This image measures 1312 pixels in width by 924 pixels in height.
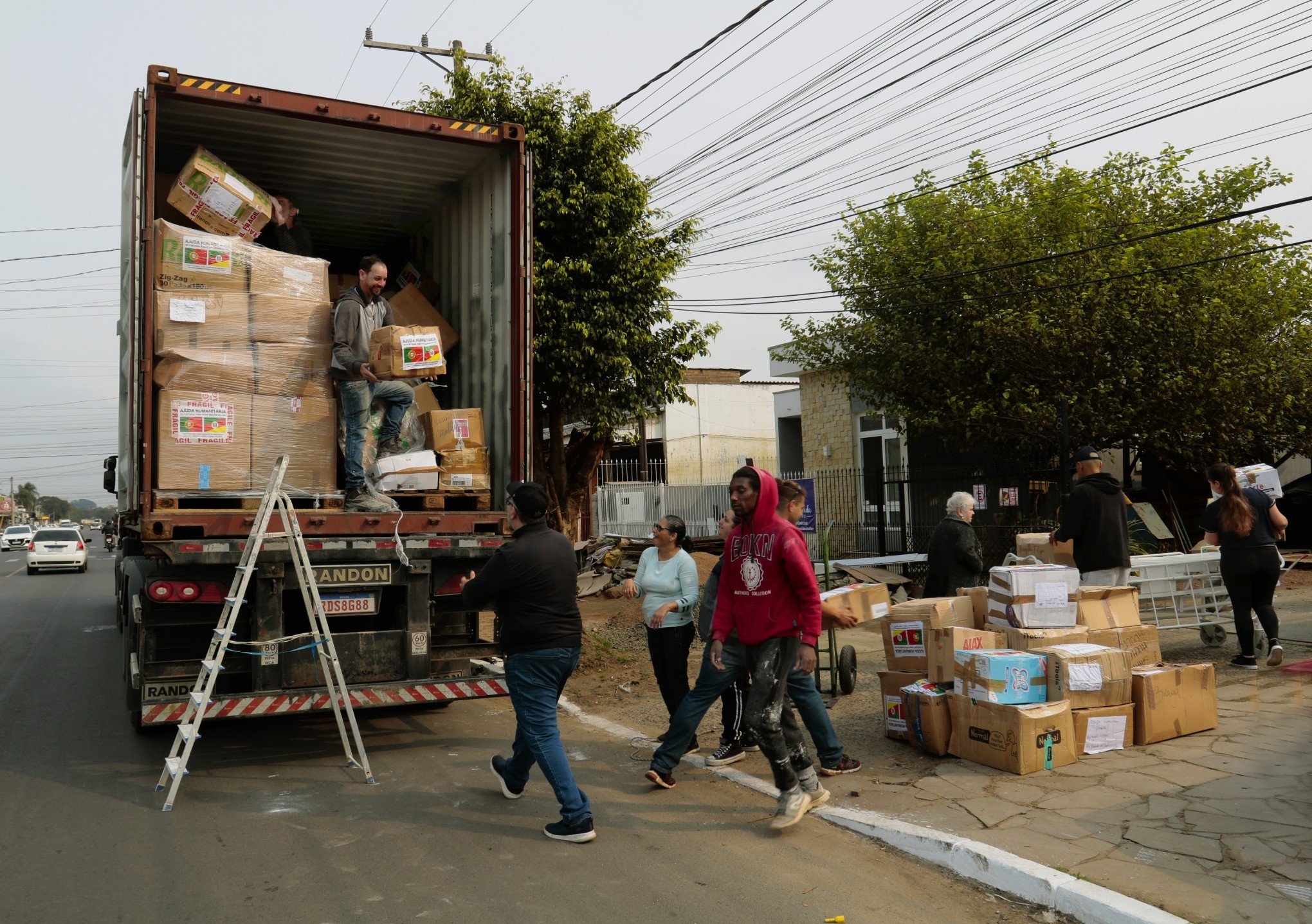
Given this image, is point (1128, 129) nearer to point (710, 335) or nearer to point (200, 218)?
point (710, 335)

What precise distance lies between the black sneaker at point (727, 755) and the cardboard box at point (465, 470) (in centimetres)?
248

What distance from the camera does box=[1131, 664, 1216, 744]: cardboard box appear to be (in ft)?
19.4

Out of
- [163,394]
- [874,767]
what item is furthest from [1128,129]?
[163,394]

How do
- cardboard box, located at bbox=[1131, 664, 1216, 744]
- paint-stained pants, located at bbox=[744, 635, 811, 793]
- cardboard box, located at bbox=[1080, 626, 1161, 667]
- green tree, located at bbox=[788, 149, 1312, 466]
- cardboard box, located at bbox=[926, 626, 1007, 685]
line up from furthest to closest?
green tree, located at bbox=[788, 149, 1312, 466], cardboard box, located at bbox=[1080, 626, 1161, 667], cardboard box, located at bbox=[926, 626, 1007, 685], cardboard box, located at bbox=[1131, 664, 1216, 744], paint-stained pants, located at bbox=[744, 635, 811, 793]

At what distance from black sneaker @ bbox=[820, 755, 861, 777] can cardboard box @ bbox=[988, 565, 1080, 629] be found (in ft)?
4.43

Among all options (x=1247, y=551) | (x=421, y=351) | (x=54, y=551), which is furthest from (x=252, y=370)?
(x=54, y=551)

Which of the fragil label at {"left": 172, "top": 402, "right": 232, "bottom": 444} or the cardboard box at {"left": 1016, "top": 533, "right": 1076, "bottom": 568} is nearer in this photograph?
the fragil label at {"left": 172, "top": 402, "right": 232, "bottom": 444}

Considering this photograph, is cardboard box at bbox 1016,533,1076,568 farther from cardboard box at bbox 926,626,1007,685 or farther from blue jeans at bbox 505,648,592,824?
blue jeans at bbox 505,648,592,824

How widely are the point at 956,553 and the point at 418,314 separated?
14.6 feet

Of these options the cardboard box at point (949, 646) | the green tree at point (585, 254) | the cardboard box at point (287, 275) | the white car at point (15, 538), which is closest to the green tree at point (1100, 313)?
the green tree at point (585, 254)

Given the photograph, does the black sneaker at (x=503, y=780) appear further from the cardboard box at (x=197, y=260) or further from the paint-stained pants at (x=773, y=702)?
the cardboard box at (x=197, y=260)

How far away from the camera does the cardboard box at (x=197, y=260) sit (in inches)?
247

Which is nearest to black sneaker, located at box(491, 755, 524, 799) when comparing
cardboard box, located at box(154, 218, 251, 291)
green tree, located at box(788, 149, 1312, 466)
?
cardboard box, located at box(154, 218, 251, 291)

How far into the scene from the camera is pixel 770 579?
5.03 m
